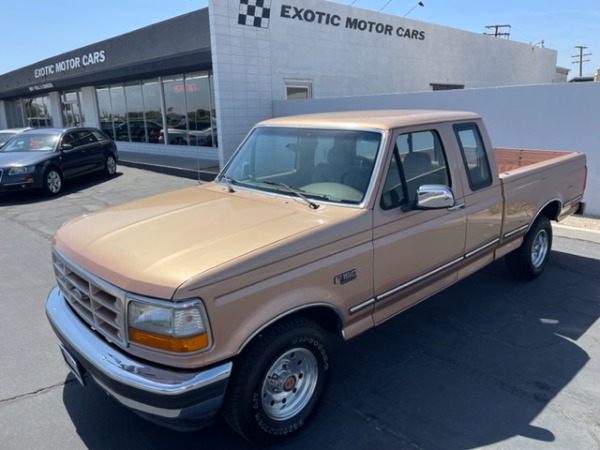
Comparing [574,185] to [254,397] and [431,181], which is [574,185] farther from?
[254,397]

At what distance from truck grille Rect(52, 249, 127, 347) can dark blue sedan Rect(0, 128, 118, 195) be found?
9.17 m

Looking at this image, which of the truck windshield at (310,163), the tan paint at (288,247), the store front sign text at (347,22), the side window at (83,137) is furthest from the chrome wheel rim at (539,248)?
the side window at (83,137)

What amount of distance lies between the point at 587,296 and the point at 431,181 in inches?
99.5

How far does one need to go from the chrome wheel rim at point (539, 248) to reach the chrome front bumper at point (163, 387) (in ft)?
14.1

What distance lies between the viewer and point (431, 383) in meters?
3.49

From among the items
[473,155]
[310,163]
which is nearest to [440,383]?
[310,163]

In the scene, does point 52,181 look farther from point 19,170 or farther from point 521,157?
point 521,157

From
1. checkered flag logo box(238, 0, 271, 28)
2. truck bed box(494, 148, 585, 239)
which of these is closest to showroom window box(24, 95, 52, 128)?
checkered flag logo box(238, 0, 271, 28)

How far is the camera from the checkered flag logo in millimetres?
12469

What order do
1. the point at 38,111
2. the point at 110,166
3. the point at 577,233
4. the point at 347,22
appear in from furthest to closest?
the point at 38,111, the point at 347,22, the point at 110,166, the point at 577,233

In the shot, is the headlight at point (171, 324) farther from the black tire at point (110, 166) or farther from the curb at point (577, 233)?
the black tire at point (110, 166)

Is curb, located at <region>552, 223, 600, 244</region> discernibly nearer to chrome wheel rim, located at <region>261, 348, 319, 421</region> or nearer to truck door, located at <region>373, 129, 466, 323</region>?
truck door, located at <region>373, 129, 466, 323</region>

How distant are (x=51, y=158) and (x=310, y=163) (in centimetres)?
1008

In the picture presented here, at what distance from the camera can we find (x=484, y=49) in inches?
806
